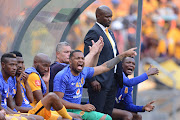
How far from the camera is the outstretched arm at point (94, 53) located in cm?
632

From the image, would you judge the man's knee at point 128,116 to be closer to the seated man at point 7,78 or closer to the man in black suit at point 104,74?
the man in black suit at point 104,74

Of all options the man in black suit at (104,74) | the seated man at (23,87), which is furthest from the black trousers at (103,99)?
the seated man at (23,87)

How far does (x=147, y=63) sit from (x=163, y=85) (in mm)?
760

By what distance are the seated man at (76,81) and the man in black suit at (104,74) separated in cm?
33

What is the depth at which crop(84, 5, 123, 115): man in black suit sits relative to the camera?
21.9 ft

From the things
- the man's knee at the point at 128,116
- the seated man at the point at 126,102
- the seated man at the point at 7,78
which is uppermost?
the seated man at the point at 7,78

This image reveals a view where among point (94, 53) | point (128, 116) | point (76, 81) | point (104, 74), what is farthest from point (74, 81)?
point (128, 116)

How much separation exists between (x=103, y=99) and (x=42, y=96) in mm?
925

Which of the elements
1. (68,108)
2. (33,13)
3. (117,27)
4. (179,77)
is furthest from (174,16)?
(68,108)

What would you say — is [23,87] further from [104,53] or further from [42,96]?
[104,53]

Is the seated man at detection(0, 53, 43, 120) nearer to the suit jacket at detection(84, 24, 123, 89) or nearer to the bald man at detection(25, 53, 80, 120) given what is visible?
the bald man at detection(25, 53, 80, 120)

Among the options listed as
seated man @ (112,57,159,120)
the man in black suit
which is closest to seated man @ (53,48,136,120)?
the man in black suit

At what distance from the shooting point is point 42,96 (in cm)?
636

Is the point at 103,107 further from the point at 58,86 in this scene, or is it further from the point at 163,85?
the point at 163,85
